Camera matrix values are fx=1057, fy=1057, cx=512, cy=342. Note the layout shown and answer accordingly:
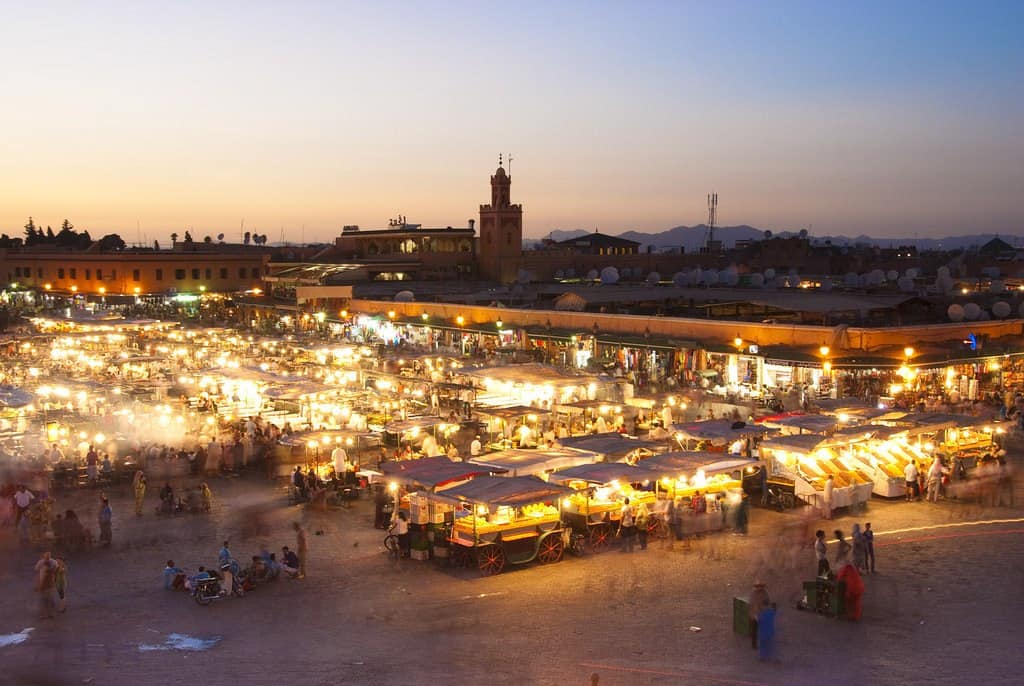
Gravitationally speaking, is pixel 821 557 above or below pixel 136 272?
below

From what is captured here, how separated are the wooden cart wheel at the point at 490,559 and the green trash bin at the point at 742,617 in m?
3.66

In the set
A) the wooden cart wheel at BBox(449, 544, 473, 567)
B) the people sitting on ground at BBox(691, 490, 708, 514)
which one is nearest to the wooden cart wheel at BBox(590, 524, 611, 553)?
the people sitting on ground at BBox(691, 490, 708, 514)

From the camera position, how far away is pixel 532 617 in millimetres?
12102

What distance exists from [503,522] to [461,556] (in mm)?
729

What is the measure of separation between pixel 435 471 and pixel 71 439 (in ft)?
32.8

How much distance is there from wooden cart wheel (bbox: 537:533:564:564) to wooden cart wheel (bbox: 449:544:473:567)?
945 millimetres

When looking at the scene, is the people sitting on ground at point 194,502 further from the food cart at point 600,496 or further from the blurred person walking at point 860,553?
the blurred person walking at point 860,553

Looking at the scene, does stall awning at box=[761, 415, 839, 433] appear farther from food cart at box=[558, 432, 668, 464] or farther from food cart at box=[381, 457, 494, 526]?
food cart at box=[381, 457, 494, 526]

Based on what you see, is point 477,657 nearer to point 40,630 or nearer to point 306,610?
point 306,610

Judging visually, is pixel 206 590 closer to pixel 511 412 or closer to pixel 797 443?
pixel 797 443

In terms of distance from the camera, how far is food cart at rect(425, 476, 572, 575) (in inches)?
556

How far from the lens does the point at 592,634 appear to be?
11.5 metres

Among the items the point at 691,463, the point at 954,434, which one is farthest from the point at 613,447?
the point at 954,434

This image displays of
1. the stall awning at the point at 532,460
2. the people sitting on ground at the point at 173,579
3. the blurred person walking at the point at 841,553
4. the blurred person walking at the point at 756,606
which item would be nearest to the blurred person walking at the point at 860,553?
the blurred person walking at the point at 841,553
